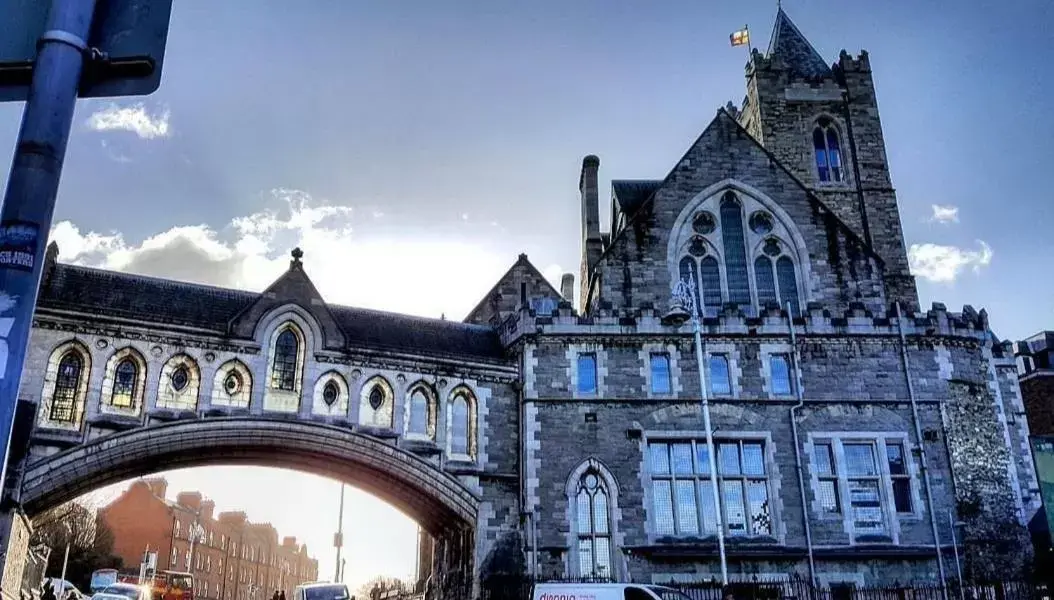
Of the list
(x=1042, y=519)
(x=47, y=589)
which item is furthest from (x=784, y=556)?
(x=47, y=589)

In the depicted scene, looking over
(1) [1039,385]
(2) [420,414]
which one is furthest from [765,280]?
(1) [1039,385]

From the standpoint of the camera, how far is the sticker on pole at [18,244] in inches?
119

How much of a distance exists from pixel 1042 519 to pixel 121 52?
83.3 ft

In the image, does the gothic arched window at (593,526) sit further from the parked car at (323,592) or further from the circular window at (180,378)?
the circular window at (180,378)

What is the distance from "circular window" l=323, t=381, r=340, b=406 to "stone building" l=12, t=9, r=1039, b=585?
0.05 meters

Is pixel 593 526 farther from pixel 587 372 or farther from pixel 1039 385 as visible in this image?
pixel 1039 385

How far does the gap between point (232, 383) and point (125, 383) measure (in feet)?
7.56

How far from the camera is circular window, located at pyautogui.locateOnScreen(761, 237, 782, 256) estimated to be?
26.7m

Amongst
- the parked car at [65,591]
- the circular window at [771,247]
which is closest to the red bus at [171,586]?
the parked car at [65,591]

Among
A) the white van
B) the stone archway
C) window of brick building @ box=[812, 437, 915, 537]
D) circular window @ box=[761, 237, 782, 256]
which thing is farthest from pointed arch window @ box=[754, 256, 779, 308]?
the white van

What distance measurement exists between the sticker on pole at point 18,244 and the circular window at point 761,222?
25334 millimetres

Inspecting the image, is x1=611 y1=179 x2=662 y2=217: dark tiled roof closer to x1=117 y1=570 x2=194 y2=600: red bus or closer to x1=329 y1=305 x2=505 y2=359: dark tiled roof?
x1=329 y1=305 x2=505 y2=359: dark tiled roof

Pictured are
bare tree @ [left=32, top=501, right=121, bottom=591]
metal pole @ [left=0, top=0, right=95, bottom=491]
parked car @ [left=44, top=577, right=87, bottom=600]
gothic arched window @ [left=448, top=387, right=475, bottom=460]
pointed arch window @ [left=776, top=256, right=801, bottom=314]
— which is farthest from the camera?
bare tree @ [left=32, top=501, right=121, bottom=591]

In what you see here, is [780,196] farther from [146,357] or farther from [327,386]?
[146,357]
